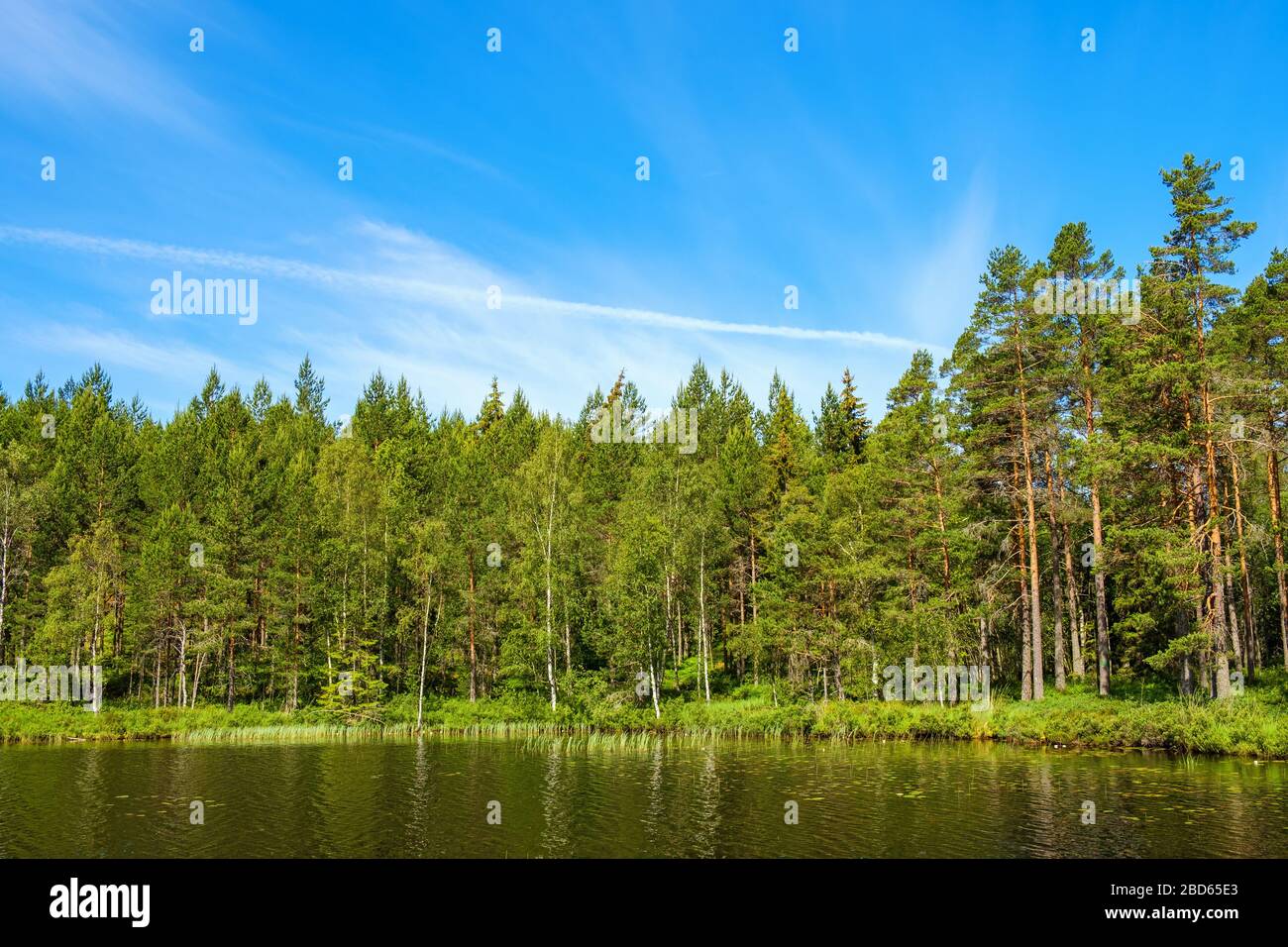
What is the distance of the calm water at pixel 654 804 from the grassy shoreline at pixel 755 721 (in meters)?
1.72

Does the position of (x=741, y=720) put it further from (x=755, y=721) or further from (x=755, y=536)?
(x=755, y=536)

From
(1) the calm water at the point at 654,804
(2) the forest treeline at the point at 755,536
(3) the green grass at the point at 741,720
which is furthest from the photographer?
(2) the forest treeline at the point at 755,536

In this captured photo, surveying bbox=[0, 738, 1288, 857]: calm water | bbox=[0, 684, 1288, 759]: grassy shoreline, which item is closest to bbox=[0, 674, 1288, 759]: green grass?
bbox=[0, 684, 1288, 759]: grassy shoreline

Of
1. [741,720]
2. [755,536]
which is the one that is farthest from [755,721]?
[755,536]

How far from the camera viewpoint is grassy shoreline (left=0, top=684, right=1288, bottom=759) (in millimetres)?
32656

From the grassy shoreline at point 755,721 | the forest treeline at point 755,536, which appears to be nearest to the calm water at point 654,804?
the grassy shoreline at point 755,721

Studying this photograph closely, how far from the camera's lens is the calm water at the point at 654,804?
63.3ft

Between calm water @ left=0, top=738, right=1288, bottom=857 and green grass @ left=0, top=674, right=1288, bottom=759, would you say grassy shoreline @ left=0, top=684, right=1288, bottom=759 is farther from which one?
calm water @ left=0, top=738, right=1288, bottom=857

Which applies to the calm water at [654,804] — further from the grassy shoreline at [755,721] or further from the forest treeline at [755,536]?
the forest treeline at [755,536]

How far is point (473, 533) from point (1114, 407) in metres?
40.6

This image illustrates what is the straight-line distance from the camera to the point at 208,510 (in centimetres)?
5856
